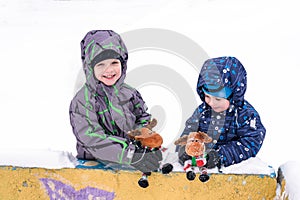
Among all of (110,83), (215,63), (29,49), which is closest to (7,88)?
(29,49)

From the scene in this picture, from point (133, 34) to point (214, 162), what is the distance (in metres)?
0.70

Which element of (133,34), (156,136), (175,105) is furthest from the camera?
(175,105)

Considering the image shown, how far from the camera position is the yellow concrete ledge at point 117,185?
5.33ft

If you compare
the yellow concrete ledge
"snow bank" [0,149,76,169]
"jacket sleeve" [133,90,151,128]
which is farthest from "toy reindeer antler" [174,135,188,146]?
"snow bank" [0,149,76,169]

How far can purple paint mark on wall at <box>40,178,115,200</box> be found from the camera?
1691 mm

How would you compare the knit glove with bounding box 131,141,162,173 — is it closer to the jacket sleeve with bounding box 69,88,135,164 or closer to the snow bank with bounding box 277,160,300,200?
the jacket sleeve with bounding box 69,88,135,164

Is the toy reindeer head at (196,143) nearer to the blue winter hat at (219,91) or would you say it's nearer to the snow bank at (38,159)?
the blue winter hat at (219,91)

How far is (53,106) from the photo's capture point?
3.27 metres

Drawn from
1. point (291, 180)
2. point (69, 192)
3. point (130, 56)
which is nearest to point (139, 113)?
point (69, 192)

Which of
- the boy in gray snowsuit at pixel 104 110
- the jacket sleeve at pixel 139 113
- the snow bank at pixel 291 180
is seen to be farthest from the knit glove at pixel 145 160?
the snow bank at pixel 291 180

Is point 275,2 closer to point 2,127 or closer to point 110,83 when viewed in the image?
point 2,127

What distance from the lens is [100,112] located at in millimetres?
1735

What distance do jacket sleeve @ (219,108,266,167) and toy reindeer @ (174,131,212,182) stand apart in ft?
0.27

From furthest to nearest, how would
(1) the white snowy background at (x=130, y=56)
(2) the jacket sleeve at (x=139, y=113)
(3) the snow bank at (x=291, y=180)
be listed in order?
(1) the white snowy background at (x=130, y=56), (2) the jacket sleeve at (x=139, y=113), (3) the snow bank at (x=291, y=180)
